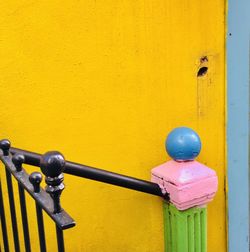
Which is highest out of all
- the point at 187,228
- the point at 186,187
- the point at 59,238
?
the point at 59,238

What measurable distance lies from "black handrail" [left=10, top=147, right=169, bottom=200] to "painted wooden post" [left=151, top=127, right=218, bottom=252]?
98mm

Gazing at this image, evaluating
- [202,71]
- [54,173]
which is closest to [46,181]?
[54,173]

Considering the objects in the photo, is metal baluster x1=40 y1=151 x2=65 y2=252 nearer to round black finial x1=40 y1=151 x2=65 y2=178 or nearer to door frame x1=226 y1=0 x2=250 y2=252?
round black finial x1=40 y1=151 x2=65 y2=178

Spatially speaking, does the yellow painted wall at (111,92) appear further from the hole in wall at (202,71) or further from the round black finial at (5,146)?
the round black finial at (5,146)

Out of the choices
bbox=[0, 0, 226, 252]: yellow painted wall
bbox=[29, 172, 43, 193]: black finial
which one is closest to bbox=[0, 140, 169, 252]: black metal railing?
bbox=[29, 172, 43, 193]: black finial

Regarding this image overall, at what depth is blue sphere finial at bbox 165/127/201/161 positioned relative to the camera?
2.13 meters

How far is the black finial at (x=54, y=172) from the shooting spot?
1.07 metres

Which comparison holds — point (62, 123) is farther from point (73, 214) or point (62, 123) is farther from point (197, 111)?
point (197, 111)

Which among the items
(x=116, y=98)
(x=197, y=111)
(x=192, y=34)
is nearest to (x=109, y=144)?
(x=116, y=98)

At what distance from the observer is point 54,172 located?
42.6 inches

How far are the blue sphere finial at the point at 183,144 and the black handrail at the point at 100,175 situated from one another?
0.73ft

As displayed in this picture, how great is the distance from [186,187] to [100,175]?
470 mm

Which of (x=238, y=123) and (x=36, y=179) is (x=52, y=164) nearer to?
(x=36, y=179)

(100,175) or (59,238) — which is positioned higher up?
(59,238)
